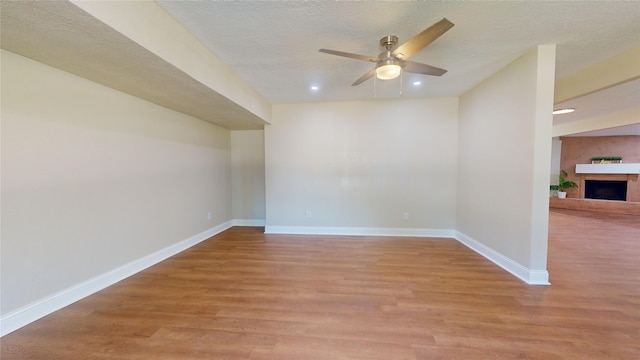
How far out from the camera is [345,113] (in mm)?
4328

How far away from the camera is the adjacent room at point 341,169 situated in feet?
5.59

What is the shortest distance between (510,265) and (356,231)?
226cm

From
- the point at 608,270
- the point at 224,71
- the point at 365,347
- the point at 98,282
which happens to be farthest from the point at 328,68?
the point at 608,270

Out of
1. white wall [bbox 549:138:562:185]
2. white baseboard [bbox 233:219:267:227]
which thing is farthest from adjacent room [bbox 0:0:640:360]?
white wall [bbox 549:138:562:185]

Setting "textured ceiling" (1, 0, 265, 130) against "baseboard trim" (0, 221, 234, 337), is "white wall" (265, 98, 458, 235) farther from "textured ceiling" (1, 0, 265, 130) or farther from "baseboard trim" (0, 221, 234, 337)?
"baseboard trim" (0, 221, 234, 337)

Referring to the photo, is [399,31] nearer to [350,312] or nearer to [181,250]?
[350,312]

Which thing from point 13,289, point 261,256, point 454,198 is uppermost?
point 454,198

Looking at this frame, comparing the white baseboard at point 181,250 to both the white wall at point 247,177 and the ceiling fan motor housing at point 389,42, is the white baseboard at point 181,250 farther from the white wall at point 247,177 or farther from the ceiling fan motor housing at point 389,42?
the ceiling fan motor housing at point 389,42

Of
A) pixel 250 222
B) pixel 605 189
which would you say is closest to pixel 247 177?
pixel 250 222

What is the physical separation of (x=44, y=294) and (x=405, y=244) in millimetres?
4156

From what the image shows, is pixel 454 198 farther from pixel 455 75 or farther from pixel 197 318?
pixel 197 318

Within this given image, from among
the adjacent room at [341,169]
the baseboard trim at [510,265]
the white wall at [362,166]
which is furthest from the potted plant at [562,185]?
the baseboard trim at [510,265]

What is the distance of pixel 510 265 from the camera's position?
2768 mm

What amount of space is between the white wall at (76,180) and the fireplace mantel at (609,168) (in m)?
11.4
